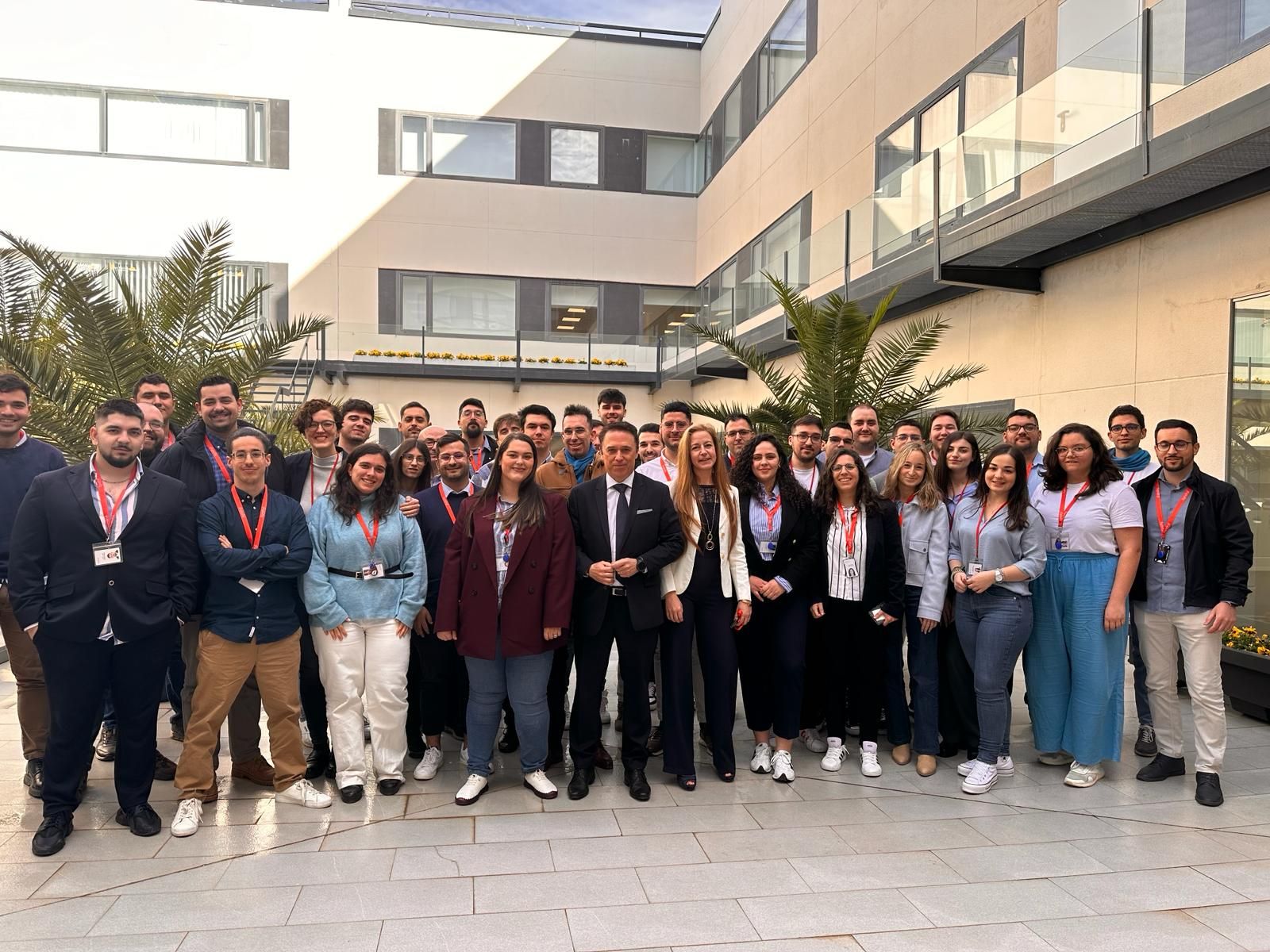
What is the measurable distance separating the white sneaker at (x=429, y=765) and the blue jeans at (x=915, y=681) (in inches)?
108

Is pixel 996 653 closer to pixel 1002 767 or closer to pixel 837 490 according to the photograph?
pixel 1002 767

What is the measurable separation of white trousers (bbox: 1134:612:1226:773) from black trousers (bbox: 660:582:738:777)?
2465mm

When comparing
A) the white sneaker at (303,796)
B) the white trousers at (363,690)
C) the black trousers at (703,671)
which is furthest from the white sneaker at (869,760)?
the white sneaker at (303,796)

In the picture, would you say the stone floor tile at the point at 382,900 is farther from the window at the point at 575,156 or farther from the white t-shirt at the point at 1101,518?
the window at the point at 575,156

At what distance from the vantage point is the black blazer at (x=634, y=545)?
492cm

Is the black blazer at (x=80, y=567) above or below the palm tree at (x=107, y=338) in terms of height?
below

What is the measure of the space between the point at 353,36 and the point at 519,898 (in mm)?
21611

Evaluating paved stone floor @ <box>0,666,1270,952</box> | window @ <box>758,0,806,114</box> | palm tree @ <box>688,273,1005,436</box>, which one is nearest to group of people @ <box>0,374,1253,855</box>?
paved stone floor @ <box>0,666,1270,952</box>

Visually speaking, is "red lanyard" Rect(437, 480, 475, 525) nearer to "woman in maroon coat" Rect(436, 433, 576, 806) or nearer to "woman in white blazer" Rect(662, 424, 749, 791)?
"woman in maroon coat" Rect(436, 433, 576, 806)

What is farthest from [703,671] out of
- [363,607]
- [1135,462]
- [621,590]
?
[1135,462]

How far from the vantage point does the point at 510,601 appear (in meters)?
4.80

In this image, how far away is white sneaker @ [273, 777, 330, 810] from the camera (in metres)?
4.74

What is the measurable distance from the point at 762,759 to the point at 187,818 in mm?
3096

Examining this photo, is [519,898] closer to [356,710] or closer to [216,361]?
[356,710]
